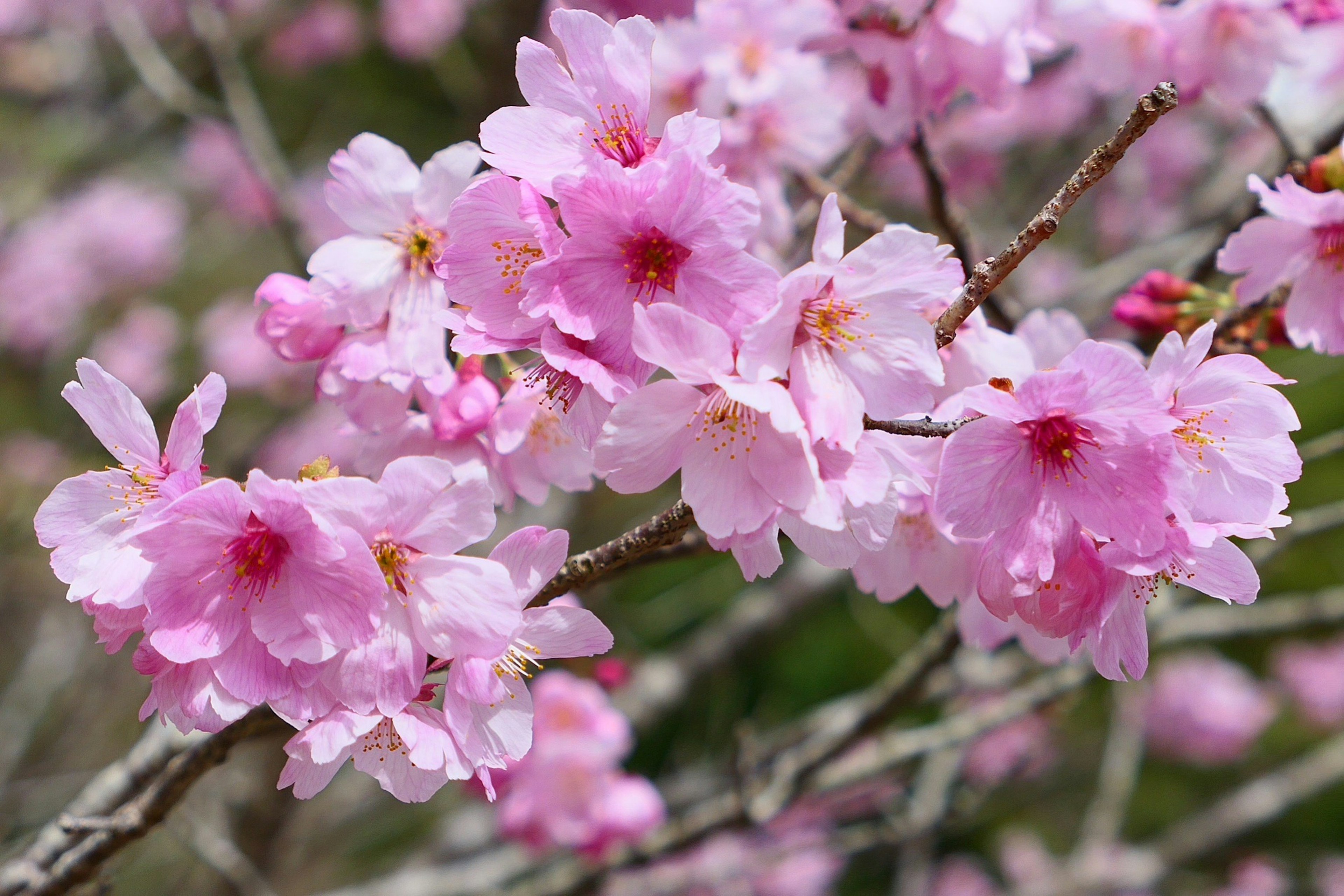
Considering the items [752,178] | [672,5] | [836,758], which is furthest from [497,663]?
[672,5]

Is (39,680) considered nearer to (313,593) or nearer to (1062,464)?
(313,593)

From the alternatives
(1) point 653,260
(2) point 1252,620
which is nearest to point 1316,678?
Answer: (2) point 1252,620

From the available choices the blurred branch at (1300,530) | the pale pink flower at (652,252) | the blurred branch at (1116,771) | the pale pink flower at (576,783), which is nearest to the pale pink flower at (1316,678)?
the blurred branch at (1116,771)

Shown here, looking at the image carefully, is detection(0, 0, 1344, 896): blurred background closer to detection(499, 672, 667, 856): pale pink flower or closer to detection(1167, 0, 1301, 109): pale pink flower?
detection(499, 672, 667, 856): pale pink flower

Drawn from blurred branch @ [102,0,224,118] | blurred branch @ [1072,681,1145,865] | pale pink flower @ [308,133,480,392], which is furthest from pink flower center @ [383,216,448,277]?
blurred branch @ [1072,681,1145,865]

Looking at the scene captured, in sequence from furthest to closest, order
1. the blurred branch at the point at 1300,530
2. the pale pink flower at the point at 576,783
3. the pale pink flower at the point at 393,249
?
the pale pink flower at the point at 576,783 → the blurred branch at the point at 1300,530 → the pale pink flower at the point at 393,249

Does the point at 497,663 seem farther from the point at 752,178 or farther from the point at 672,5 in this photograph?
the point at 672,5

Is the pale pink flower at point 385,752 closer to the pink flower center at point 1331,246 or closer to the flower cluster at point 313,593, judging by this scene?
the flower cluster at point 313,593
